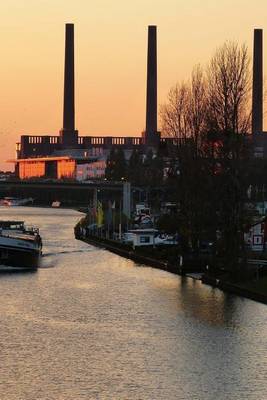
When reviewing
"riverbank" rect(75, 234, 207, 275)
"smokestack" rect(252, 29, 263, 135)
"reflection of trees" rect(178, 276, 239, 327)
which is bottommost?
"riverbank" rect(75, 234, 207, 275)

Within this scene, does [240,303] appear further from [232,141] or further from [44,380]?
[44,380]

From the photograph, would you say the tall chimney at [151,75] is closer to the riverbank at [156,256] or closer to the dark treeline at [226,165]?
the riverbank at [156,256]

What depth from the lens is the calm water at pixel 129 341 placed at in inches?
1033

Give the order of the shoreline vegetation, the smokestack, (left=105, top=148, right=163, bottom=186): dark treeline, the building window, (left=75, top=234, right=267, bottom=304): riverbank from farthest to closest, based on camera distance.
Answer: (left=105, top=148, right=163, bottom=186): dark treeline
the smokestack
the building window
the shoreline vegetation
(left=75, top=234, right=267, bottom=304): riverbank

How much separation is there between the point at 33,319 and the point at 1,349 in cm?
660

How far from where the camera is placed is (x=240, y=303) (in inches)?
1622

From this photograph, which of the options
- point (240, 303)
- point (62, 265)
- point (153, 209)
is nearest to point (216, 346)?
point (240, 303)

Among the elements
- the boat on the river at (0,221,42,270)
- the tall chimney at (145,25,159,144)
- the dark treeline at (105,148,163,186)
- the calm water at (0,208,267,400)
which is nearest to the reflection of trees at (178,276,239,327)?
the calm water at (0,208,267,400)

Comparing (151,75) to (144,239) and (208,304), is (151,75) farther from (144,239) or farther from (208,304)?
(208,304)

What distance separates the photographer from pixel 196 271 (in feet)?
180

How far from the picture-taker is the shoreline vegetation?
1690 inches

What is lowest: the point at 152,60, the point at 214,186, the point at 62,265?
the point at 62,265

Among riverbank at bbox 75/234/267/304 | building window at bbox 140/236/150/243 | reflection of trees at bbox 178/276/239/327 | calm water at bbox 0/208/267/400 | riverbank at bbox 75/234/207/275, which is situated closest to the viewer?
calm water at bbox 0/208/267/400

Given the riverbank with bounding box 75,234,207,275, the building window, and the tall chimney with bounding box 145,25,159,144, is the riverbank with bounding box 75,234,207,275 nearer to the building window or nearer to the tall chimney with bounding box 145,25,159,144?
the building window
